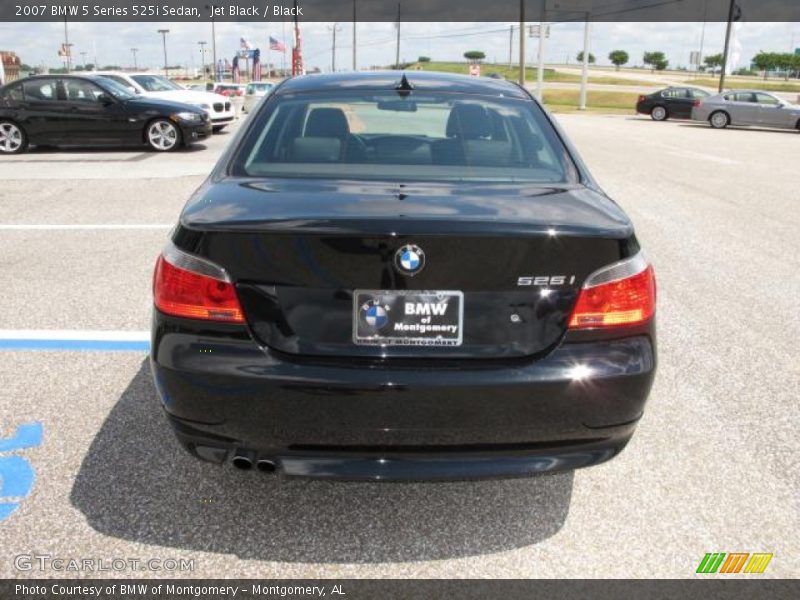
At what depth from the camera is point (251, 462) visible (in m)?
2.51

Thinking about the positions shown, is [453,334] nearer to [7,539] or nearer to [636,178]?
[7,539]

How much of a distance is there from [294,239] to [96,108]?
565 inches

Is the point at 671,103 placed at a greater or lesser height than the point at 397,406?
lesser

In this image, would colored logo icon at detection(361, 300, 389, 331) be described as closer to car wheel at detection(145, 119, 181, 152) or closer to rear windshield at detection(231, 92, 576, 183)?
rear windshield at detection(231, 92, 576, 183)

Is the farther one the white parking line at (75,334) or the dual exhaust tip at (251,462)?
the white parking line at (75,334)

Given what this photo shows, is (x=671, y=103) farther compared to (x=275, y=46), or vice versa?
(x=275, y=46)

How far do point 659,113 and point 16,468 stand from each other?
33840 mm

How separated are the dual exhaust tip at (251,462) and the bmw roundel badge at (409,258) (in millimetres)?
784

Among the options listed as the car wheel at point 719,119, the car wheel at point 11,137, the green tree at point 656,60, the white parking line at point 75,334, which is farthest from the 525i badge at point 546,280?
the green tree at point 656,60

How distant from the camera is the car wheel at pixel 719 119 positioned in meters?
28.7

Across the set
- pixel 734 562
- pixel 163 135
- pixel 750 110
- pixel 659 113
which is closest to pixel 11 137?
pixel 163 135

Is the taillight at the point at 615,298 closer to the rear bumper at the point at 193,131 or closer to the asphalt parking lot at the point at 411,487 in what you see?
the asphalt parking lot at the point at 411,487

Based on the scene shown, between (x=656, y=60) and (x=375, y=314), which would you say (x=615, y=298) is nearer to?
(x=375, y=314)

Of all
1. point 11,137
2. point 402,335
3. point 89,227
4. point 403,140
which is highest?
point 403,140
